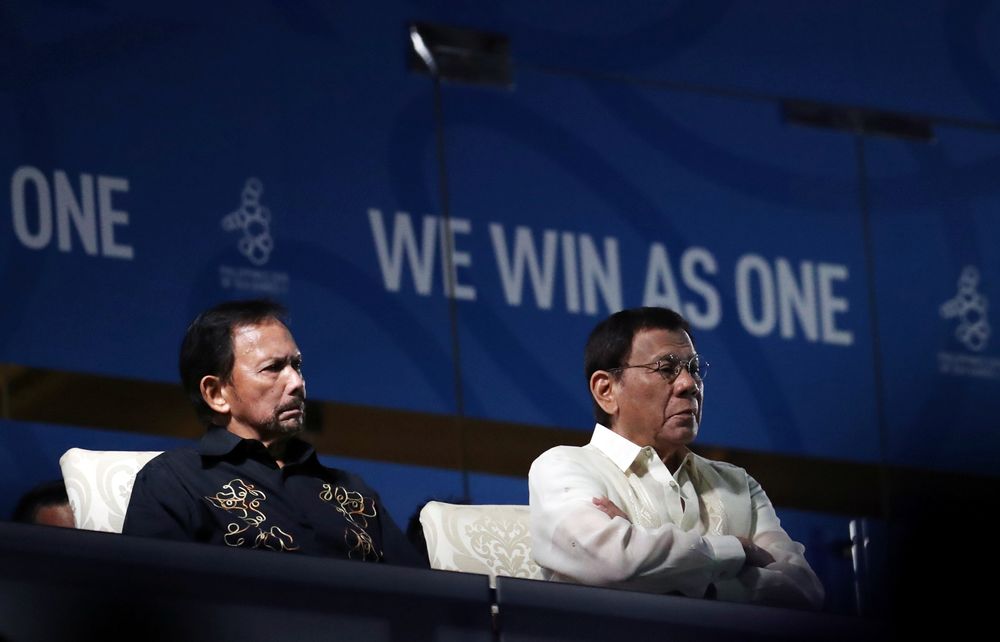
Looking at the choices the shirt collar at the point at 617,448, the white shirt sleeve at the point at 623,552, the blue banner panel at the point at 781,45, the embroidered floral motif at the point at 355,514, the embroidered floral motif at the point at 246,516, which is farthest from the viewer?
the blue banner panel at the point at 781,45

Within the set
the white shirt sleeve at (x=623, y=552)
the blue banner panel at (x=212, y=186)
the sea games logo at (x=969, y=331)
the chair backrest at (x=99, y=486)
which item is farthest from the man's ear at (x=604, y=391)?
the sea games logo at (x=969, y=331)

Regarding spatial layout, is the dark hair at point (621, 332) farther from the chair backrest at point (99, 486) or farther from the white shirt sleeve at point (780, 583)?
the chair backrest at point (99, 486)

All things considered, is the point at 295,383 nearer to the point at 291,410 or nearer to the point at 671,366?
the point at 291,410

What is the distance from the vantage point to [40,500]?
327 cm

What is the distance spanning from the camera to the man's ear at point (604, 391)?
283 centimetres

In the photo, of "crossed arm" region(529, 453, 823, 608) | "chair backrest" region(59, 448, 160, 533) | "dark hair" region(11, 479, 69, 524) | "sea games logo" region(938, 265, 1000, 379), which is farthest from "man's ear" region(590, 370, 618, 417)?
"sea games logo" region(938, 265, 1000, 379)

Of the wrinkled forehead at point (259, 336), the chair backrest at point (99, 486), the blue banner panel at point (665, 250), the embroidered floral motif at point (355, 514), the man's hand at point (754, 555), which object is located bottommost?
the man's hand at point (754, 555)

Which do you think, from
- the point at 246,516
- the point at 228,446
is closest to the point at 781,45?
the point at 228,446

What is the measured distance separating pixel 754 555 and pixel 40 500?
5.03 feet

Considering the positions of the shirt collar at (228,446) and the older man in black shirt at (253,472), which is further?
the shirt collar at (228,446)

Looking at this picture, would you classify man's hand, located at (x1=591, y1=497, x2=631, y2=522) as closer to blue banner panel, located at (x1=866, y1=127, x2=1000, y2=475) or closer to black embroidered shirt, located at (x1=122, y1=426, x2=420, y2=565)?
black embroidered shirt, located at (x1=122, y1=426, x2=420, y2=565)

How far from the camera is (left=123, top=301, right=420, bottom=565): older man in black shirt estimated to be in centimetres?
247

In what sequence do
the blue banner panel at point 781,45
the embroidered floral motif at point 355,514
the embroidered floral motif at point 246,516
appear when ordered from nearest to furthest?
1. the embroidered floral motif at point 246,516
2. the embroidered floral motif at point 355,514
3. the blue banner panel at point 781,45

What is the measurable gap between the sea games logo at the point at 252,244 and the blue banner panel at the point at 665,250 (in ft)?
1.87
